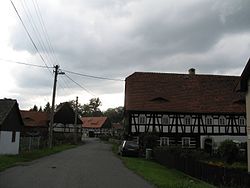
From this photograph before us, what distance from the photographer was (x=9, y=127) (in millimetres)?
32719

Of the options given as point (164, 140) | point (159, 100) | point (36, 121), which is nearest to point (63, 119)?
point (36, 121)

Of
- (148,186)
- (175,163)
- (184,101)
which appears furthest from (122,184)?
(184,101)

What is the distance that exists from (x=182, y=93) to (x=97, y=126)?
226 ft

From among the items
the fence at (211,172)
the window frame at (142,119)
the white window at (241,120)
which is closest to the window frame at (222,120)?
the white window at (241,120)

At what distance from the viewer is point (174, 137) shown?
43594 mm

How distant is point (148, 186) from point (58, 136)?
157 feet

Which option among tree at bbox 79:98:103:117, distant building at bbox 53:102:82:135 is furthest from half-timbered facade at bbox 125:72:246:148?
tree at bbox 79:98:103:117

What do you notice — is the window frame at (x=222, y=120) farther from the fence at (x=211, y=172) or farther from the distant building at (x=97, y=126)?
the distant building at (x=97, y=126)

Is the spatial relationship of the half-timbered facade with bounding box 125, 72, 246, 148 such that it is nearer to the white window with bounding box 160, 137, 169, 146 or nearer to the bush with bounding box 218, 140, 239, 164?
the white window with bounding box 160, 137, 169, 146

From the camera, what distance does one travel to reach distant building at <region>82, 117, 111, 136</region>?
11281 cm

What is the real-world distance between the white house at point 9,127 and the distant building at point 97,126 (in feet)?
252

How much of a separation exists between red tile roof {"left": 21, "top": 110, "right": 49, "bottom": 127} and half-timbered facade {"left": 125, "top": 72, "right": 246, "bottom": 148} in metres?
28.1

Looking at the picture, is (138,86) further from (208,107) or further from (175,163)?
(175,163)

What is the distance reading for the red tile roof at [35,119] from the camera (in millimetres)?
70000
